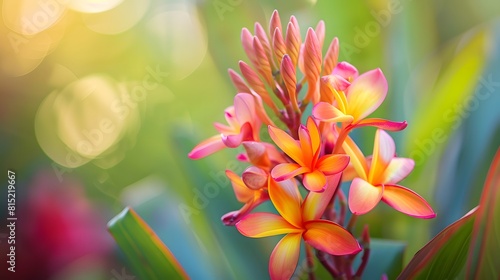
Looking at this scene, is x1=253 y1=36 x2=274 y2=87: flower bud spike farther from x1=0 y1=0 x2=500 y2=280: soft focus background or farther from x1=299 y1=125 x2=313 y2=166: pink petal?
x1=0 y1=0 x2=500 y2=280: soft focus background

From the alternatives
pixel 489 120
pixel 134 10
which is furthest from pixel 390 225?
pixel 134 10

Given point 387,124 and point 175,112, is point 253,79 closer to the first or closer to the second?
point 387,124

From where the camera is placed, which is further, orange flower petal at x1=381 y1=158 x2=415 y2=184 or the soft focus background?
the soft focus background

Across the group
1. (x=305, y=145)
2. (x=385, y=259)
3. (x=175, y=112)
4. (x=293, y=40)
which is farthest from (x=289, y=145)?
(x=175, y=112)

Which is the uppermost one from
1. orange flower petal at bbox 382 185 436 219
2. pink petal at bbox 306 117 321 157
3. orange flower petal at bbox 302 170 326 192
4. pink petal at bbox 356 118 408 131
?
pink petal at bbox 306 117 321 157

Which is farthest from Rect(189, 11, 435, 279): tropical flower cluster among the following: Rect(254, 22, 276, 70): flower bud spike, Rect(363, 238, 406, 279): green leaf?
Rect(363, 238, 406, 279): green leaf

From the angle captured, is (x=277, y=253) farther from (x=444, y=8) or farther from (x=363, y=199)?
(x=444, y=8)
